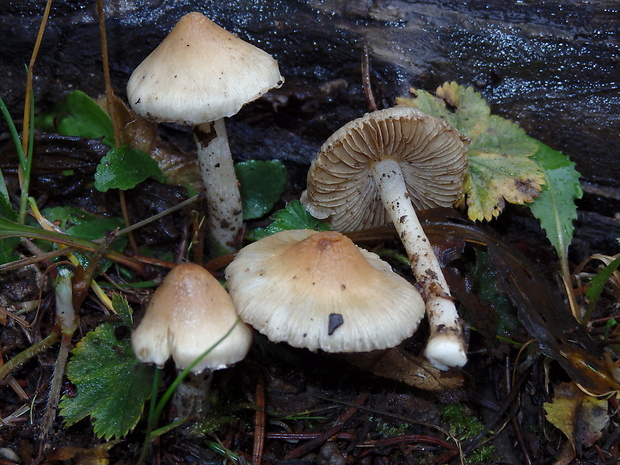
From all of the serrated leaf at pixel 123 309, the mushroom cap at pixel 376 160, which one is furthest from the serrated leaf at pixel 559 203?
the serrated leaf at pixel 123 309

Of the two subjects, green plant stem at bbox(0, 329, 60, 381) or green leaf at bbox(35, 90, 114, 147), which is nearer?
green plant stem at bbox(0, 329, 60, 381)

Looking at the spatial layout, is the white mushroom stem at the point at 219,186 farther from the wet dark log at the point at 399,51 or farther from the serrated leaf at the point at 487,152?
the serrated leaf at the point at 487,152

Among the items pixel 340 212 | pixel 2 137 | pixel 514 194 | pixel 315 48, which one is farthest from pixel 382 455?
pixel 2 137

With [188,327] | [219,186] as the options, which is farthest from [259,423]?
[219,186]

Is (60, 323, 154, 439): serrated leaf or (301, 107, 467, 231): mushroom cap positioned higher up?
(301, 107, 467, 231): mushroom cap

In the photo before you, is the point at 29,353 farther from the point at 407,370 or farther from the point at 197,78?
the point at 407,370

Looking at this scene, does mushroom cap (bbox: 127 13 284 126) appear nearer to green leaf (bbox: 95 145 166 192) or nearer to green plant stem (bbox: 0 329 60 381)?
green leaf (bbox: 95 145 166 192)

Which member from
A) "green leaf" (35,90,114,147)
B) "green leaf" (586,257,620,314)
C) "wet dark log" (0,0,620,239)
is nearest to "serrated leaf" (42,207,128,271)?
"green leaf" (35,90,114,147)
